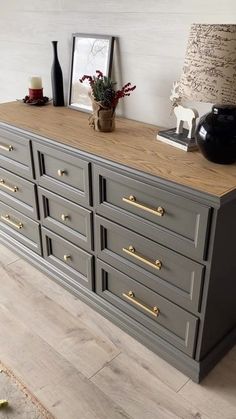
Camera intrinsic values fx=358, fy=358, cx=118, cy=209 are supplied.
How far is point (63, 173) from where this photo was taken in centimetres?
157

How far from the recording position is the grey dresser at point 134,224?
3.82ft

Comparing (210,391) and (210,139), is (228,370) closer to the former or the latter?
(210,391)

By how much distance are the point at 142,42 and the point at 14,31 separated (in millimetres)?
1055

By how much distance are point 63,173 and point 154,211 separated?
1.69ft

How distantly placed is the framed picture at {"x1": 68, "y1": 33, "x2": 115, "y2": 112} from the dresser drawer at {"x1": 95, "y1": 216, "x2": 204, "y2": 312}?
785mm

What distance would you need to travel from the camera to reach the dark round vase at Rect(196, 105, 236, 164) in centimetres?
115

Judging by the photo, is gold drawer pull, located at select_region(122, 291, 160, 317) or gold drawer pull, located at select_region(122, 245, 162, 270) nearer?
gold drawer pull, located at select_region(122, 245, 162, 270)

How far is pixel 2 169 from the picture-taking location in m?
1.97

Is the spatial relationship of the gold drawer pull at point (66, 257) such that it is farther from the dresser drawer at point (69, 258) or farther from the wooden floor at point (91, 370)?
the wooden floor at point (91, 370)

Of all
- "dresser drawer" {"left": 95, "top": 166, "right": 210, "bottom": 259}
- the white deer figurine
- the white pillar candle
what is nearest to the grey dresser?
"dresser drawer" {"left": 95, "top": 166, "right": 210, "bottom": 259}

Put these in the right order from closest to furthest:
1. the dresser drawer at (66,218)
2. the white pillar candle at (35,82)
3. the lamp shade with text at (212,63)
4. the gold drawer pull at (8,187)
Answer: the lamp shade with text at (212,63)
the dresser drawer at (66,218)
the gold drawer pull at (8,187)
the white pillar candle at (35,82)

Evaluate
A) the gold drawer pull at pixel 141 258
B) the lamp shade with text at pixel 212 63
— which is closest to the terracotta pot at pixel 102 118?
the lamp shade with text at pixel 212 63

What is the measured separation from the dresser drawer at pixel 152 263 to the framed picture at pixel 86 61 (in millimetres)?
785

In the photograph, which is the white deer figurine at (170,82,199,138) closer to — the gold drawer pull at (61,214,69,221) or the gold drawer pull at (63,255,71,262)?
the gold drawer pull at (61,214,69,221)
